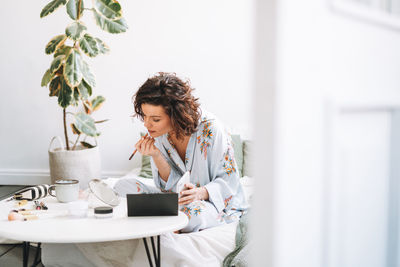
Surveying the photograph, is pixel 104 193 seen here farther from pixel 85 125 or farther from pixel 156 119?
pixel 85 125

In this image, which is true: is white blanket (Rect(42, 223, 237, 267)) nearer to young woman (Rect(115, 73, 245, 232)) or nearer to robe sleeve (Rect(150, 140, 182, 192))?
young woman (Rect(115, 73, 245, 232))

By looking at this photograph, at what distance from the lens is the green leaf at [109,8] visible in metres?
2.99

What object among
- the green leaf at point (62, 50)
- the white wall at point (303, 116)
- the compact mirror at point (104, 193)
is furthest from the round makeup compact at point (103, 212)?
the green leaf at point (62, 50)

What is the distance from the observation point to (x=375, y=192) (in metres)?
0.81

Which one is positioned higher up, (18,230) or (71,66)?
(71,66)

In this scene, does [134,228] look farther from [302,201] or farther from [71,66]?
[71,66]

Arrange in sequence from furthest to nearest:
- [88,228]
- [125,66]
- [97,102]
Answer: [125,66], [97,102], [88,228]

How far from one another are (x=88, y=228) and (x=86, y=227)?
0.02 metres

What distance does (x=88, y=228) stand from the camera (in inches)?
58.6

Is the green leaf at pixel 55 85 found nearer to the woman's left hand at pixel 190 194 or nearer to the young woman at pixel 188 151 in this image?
the young woman at pixel 188 151

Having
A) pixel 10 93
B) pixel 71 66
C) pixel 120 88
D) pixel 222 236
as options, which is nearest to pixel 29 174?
pixel 10 93

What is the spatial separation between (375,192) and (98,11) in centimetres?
264

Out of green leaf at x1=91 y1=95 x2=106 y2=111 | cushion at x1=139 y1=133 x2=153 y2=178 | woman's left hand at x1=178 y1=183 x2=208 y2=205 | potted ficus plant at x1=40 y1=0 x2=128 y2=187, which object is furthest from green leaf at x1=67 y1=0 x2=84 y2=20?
woman's left hand at x1=178 y1=183 x2=208 y2=205

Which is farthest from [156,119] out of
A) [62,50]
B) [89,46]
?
[62,50]
